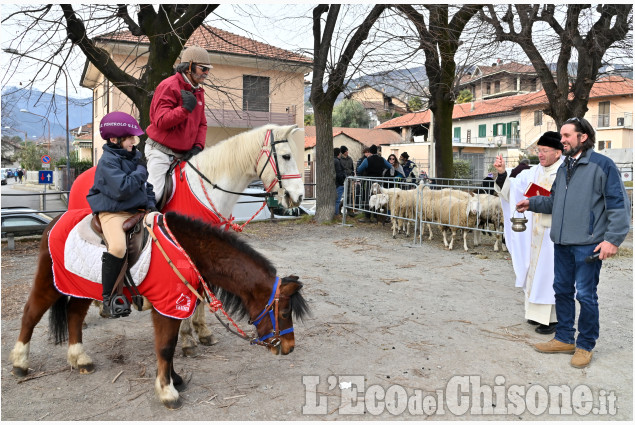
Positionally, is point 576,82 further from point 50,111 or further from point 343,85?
point 50,111

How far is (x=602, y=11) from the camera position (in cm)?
1269

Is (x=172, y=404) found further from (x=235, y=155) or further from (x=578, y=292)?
(x=578, y=292)

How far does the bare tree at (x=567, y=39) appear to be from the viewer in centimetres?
1260

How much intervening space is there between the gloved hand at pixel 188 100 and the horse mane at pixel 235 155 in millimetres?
472

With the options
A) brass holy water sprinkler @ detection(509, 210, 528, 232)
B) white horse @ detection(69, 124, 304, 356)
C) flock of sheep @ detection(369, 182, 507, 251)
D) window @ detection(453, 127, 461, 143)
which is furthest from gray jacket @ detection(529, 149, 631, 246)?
window @ detection(453, 127, 461, 143)

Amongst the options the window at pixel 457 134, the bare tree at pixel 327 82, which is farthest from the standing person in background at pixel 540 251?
the window at pixel 457 134

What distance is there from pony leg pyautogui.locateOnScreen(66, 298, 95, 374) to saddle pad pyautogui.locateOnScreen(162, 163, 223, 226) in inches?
43.8

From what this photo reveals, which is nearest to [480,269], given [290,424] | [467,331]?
[467,331]

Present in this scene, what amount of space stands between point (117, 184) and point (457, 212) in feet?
27.0

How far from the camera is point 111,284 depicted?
3.30 metres

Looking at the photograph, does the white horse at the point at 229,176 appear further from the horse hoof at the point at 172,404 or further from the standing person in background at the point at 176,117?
the horse hoof at the point at 172,404

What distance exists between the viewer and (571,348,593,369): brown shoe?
4074 mm

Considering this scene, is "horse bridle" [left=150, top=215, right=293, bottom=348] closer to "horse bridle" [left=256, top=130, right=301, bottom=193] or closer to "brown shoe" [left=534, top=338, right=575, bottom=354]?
"horse bridle" [left=256, top=130, right=301, bottom=193]

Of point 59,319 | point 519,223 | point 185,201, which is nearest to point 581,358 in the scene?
point 519,223
